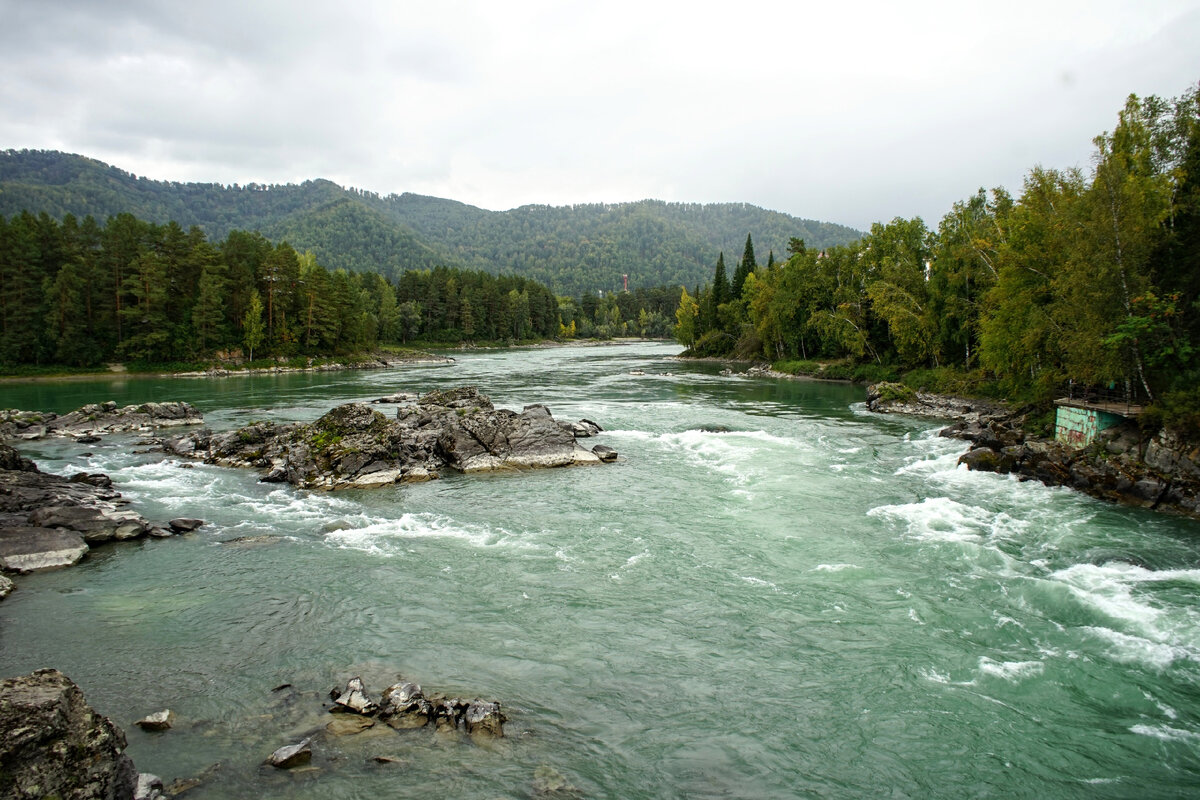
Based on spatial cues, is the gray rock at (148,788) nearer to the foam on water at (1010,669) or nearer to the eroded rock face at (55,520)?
the eroded rock face at (55,520)

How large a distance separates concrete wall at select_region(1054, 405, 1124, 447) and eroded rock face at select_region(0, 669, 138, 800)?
1245 inches

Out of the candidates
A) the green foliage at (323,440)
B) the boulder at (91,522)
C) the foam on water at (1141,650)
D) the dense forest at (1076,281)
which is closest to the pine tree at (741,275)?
the dense forest at (1076,281)

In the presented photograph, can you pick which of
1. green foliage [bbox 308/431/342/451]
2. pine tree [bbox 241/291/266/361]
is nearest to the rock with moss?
green foliage [bbox 308/431/342/451]

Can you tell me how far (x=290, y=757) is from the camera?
329 inches

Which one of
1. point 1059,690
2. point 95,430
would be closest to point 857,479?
point 1059,690

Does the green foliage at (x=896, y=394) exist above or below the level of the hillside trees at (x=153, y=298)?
below

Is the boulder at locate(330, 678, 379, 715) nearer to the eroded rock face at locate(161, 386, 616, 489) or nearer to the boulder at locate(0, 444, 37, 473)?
the eroded rock face at locate(161, 386, 616, 489)

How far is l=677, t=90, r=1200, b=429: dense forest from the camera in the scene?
81.9 ft

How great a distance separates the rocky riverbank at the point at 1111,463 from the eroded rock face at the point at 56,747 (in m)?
27.6

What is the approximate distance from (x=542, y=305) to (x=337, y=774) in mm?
168147

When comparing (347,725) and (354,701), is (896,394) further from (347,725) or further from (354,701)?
(347,725)

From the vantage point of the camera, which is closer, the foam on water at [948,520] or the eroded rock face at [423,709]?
the eroded rock face at [423,709]

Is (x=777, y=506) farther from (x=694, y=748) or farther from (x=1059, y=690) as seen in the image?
(x=694, y=748)

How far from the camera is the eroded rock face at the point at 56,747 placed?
21.3 feet
